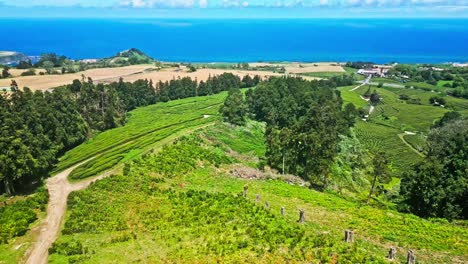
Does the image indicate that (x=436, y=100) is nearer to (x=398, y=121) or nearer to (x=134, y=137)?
(x=398, y=121)

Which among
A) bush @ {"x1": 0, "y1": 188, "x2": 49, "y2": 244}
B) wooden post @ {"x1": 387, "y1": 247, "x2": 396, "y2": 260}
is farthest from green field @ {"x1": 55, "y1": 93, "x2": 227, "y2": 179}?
wooden post @ {"x1": 387, "y1": 247, "x2": 396, "y2": 260}

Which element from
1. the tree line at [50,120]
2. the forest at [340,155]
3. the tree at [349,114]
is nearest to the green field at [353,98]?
the tree at [349,114]

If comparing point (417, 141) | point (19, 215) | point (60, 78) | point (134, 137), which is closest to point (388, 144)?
point (417, 141)

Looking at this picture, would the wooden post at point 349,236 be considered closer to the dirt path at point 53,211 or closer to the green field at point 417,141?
the dirt path at point 53,211

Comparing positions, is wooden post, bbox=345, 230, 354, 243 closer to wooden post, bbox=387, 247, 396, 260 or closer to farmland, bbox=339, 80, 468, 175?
wooden post, bbox=387, 247, 396, 260

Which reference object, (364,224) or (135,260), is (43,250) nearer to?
(135,260)

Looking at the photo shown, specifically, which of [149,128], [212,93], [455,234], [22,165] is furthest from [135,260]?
[212,93]

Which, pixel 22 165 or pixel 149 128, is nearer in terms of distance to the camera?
Answer: pixel 22 165
